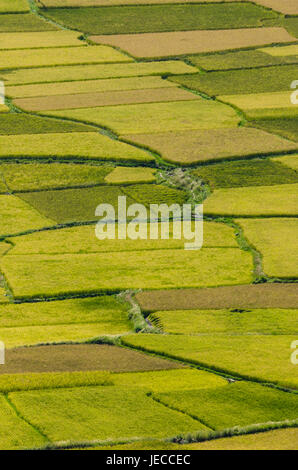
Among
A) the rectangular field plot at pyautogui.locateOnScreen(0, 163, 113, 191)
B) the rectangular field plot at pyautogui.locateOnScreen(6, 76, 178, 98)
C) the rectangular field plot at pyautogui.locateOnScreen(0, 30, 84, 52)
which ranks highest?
the rectangular field plot at pyautogui.locateOnScreen(0, 30, 84, 52)

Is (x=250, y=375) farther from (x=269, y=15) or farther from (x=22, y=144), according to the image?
(x=269, y=15)

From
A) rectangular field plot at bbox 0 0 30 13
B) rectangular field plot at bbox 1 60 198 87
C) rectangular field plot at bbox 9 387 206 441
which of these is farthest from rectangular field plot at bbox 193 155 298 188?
rectangular field plot at bbox 0 0 30 13

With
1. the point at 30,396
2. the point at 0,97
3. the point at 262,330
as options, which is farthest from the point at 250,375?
the point at 0,97

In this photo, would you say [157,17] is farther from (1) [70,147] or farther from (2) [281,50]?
(1) [70,147]

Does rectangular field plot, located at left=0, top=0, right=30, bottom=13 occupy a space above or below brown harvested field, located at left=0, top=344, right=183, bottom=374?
above

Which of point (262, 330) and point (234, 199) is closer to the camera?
point (262, 330)

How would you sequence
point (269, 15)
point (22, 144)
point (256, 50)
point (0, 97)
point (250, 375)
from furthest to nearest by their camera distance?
point (269, 15) < point (256, 50) < point (0, 97) < point (22, 144) < point (250, 375)

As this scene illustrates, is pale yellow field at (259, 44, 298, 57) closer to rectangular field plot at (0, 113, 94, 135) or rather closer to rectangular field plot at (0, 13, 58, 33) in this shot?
rectangular field plot at (0, 13, 58, 33)
